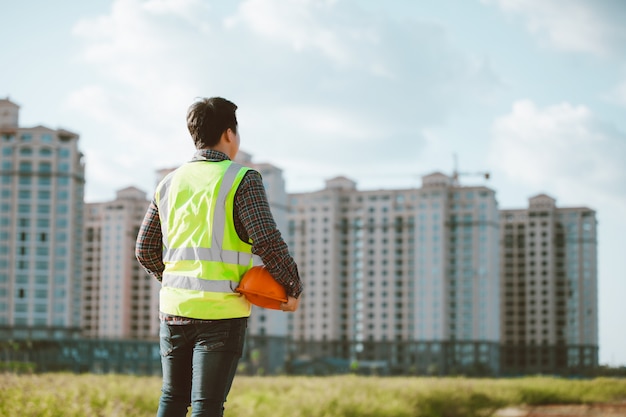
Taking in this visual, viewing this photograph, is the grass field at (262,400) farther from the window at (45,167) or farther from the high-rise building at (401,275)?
the high-rise building at (401,275)

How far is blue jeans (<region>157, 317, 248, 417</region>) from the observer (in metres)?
3.09

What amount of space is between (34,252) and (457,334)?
48.5 metres

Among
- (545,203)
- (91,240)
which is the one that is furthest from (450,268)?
(91,240)

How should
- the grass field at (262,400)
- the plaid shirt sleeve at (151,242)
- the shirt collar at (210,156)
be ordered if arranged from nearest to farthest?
the shirt collar at (210,156) < the plaid shirt sleeve at (151,242) < the grass field at (262,400)

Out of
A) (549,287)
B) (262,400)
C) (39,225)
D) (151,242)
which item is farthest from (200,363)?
(549,287)

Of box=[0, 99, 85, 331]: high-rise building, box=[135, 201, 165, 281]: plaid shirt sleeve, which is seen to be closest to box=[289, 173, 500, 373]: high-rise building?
box=[0, 99, 85, 331]: high-rise building

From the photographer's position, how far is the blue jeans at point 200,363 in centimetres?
309

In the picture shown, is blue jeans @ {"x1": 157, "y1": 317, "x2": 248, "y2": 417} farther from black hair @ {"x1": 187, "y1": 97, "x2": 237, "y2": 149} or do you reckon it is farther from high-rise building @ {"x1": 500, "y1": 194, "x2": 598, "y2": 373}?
high-rise building @ {"x1": 500, "y1": 194, "x2": 598, "y2": 373}

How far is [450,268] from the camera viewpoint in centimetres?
10844

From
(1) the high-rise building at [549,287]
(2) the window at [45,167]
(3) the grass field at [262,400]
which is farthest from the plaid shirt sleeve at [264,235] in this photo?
(1) the high-rise building at [549,287]

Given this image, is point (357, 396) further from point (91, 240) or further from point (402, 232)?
point (91, 240)

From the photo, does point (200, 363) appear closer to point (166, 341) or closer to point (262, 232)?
point (166, 341)

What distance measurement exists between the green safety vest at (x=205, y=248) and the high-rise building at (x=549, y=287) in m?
117

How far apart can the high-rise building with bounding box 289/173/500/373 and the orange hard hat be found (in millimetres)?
99598
